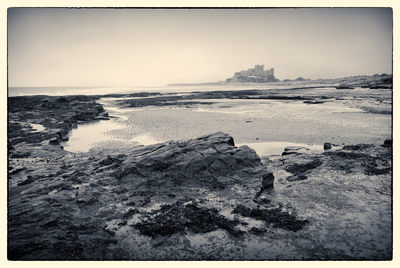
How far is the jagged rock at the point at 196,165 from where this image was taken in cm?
544

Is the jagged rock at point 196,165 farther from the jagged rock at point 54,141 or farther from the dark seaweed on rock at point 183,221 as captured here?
the jagged rock at point 54,141

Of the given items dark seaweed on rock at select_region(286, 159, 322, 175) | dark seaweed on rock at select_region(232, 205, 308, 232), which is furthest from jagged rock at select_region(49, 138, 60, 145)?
dark seaweed on rock at select_region(286, 159, 322, 175)

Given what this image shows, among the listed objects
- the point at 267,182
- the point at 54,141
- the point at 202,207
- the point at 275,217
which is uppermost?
the point at 54,141

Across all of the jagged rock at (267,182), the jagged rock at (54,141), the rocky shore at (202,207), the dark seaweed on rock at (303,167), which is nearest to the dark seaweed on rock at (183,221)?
the rocky shore at (202,207)

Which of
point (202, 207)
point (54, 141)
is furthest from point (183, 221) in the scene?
point (54, 141)

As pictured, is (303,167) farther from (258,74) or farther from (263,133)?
(258,74)

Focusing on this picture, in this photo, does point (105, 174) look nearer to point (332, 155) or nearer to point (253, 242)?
point (253, 242)

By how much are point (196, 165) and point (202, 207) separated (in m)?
1.04

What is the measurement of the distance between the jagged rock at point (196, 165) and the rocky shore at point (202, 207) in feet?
0.07

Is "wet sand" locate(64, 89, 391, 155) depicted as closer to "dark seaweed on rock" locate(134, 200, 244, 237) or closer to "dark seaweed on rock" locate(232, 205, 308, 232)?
"dark seaweed on rock" locate(232, 205, 308, 232)

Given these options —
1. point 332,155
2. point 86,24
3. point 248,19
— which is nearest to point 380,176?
point 332,155

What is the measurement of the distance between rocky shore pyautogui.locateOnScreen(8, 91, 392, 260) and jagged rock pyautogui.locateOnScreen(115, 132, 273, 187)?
23 millimetres

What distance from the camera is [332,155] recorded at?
727 centimetres

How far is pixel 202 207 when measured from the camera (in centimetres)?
474
